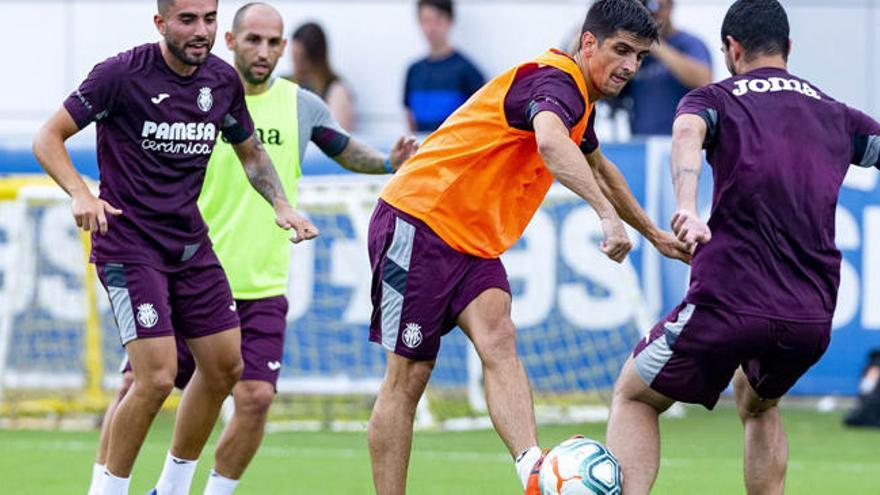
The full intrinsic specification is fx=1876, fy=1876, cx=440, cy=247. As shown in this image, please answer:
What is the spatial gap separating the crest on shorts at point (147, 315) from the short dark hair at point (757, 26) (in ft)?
8.79

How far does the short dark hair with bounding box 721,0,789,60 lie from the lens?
7402 millimetres

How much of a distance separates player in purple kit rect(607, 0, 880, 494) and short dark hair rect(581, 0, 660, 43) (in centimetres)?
32

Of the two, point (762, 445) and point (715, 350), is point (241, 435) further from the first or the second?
point (715, 350)

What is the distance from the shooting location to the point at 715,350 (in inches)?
286

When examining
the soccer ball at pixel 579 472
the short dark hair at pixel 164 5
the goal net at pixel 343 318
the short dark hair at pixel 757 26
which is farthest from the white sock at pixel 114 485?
the goal net at pixel 343 318

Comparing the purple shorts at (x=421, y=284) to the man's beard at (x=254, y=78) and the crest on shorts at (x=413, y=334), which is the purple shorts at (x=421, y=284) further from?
the man's beard at (x=254, y=78)

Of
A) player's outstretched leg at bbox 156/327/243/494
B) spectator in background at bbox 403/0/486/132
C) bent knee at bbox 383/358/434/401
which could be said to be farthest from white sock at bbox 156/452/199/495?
spectator in background at bbox 403/0/486/132

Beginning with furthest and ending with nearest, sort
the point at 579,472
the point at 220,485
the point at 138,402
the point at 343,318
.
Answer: the point at 343,318 → the point at 220,485 → the point at 138,402 → the point at 579,472

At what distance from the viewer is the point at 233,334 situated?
836 cm

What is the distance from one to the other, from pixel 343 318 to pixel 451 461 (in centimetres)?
264

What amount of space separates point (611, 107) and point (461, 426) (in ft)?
10.2

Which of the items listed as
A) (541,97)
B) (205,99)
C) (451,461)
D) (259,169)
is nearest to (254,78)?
(259,169)

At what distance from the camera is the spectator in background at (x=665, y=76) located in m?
13.9

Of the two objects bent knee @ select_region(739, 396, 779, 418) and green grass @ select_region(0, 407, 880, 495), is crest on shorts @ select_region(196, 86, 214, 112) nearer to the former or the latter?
green grass @ select_region(0, 407, 880, 495)
